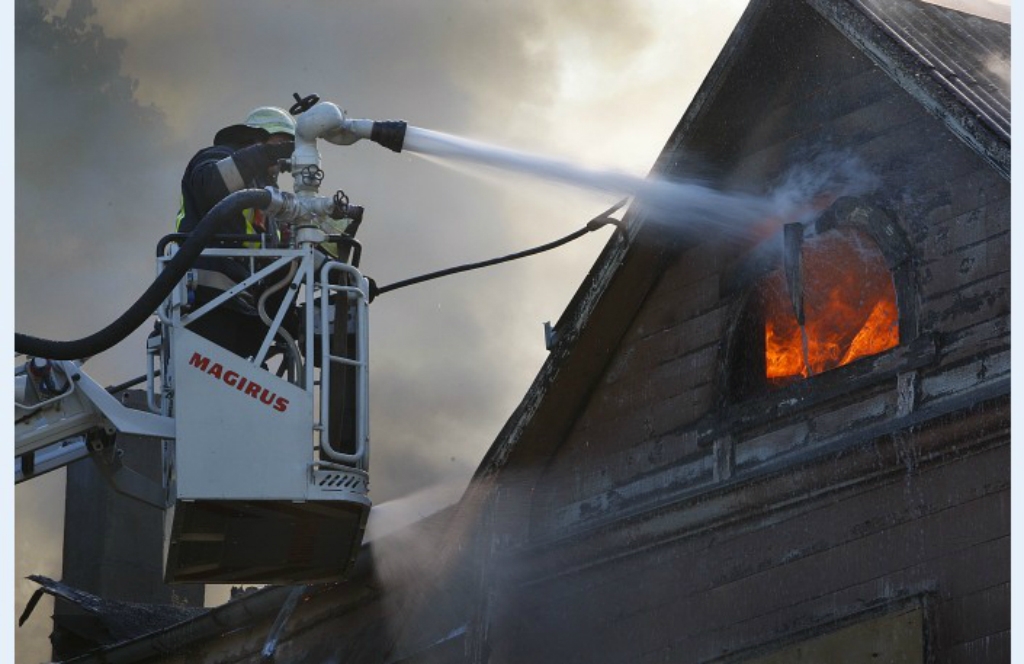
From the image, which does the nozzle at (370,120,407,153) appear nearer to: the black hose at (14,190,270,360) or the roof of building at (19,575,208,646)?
the black hose at (14,190,270,360)

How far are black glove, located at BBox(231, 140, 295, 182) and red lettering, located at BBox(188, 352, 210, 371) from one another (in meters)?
1.17

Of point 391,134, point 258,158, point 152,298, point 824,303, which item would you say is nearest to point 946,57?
point 824,303

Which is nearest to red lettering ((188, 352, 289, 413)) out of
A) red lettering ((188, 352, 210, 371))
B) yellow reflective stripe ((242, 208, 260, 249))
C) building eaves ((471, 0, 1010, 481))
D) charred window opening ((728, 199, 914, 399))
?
red lettering ((188, 352, 210, 371))

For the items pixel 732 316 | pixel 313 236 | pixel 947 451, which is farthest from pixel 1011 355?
pixel 313 236

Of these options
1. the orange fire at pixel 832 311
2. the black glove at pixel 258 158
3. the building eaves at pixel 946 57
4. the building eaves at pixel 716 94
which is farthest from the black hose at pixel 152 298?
the building eaves at pixel 946 57

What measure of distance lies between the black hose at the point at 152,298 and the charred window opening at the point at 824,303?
2.95 metres

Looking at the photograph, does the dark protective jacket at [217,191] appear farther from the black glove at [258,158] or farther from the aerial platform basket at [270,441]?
the aerial platform basket at [270,441]

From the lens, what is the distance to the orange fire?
Answer: 10109 mm

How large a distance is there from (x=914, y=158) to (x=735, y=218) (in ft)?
4.24

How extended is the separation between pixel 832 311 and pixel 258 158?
3160mm

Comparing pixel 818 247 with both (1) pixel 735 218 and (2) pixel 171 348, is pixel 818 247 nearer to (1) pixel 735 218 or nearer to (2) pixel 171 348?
(1) pixel 735 218

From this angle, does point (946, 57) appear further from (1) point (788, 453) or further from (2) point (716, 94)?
(1) point (788, 453)

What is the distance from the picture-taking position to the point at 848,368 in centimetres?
991

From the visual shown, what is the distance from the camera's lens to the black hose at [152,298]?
8.82 metres
